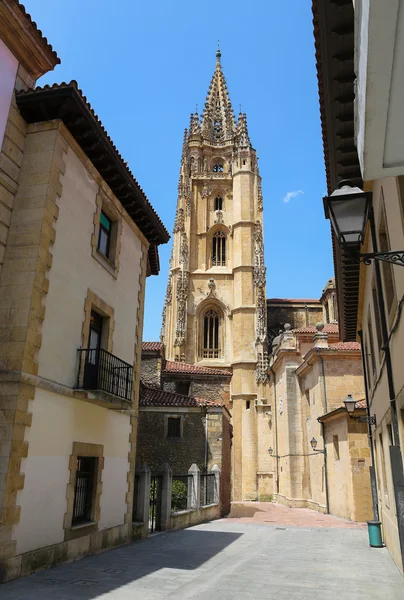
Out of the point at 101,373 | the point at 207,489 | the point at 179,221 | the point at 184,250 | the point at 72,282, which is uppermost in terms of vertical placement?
the point at 179,221

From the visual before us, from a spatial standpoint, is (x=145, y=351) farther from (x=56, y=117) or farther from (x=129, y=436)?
(x=56, y=117)

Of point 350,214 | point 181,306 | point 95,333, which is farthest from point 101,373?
point 181,306

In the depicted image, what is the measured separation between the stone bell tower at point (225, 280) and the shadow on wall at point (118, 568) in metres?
26.3

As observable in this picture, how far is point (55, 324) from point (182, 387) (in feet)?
68.9

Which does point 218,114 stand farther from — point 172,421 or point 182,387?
point 172,421

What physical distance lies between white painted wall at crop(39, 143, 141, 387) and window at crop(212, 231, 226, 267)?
35.4 m

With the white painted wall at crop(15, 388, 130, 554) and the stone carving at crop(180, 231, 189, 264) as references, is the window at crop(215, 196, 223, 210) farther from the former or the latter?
the white painted wall at crop(15, 388, 130, 554)

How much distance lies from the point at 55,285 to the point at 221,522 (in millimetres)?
12831

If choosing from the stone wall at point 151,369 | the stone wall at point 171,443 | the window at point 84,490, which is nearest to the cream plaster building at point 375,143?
the window at point 84,490

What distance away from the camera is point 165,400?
20734mm

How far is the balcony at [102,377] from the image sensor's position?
9.48 metres

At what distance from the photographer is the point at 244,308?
4262cm

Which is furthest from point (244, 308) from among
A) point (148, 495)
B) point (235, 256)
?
point (148, 495)

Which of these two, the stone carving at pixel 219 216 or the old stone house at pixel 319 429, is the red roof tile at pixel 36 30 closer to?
the old stone house at pixel 319 429
